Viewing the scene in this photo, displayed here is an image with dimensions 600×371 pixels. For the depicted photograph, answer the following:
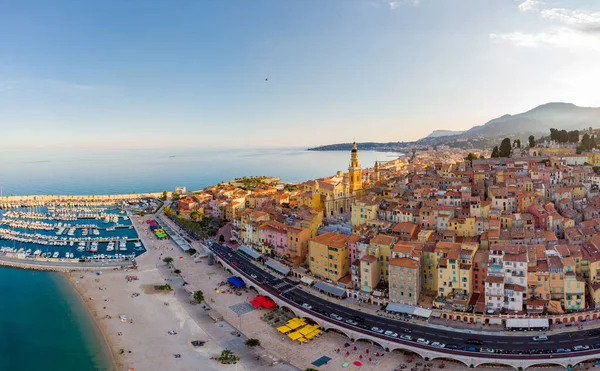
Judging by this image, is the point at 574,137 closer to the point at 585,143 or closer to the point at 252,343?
the point at 585,143

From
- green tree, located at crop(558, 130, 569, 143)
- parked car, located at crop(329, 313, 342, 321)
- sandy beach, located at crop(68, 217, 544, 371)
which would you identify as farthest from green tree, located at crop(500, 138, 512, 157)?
sandy beach, located at crop(68, 217, 544, 371)

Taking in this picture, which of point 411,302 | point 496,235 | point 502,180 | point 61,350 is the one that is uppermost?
point 502,180

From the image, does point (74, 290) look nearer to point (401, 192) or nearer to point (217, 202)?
point (217, 202)

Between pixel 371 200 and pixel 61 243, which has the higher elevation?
pixel 371 200

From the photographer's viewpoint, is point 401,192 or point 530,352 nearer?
point 530,352

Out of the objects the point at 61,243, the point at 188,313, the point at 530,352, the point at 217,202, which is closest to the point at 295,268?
the point at 188,313

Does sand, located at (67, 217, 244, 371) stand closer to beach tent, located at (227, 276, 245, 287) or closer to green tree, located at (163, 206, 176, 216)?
beach tent, located at (227, 276, 245, 287)

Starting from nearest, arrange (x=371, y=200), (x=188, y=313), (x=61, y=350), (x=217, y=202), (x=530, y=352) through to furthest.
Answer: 1. (x=530, y=352)
2. (x=61, y=350)
3. (x=188, y=313)
4. (x=371, y=200)
5. (x=217, y=202)
